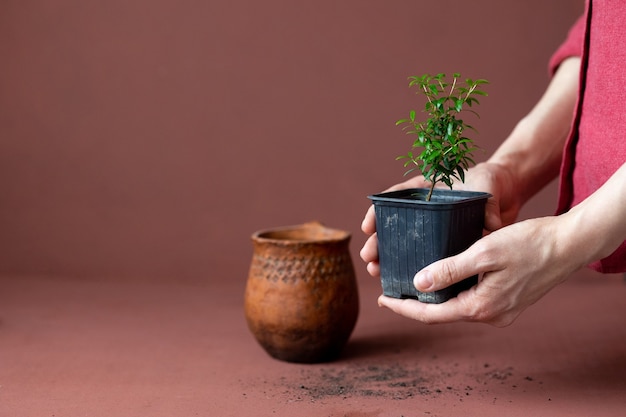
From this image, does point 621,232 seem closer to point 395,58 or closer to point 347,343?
point 347,343

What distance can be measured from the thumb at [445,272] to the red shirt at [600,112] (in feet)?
1.34

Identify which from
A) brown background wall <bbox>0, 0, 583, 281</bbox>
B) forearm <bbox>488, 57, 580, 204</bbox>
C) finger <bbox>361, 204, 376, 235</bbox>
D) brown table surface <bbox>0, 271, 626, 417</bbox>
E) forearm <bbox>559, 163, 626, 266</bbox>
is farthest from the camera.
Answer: brown background wall <bbox>0, 0, 583, 281</bbox>

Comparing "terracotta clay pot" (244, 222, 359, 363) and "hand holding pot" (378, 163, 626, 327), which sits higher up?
"hand holding pot" (378, 163, 626, 327)

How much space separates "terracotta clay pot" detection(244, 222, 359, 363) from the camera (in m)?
1.91

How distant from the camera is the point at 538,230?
1340mm

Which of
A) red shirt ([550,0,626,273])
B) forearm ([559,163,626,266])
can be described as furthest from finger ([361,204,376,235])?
red shirt ([550,0,626,273])

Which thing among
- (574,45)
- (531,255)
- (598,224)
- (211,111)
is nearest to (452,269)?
(531,255)

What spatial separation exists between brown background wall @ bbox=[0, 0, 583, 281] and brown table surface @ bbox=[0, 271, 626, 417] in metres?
0.39

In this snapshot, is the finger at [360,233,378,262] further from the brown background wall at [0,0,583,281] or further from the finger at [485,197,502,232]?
the brown background wall at [0,0,583,281]

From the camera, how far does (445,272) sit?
4.47 ft

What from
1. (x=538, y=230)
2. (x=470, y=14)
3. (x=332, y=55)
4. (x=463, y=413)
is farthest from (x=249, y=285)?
(x=470, y=14)

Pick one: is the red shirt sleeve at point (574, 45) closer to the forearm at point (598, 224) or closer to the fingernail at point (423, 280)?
the forearm at point (598, 224)

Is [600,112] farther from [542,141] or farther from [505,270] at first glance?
[505,270]

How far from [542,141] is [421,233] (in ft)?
2.12
